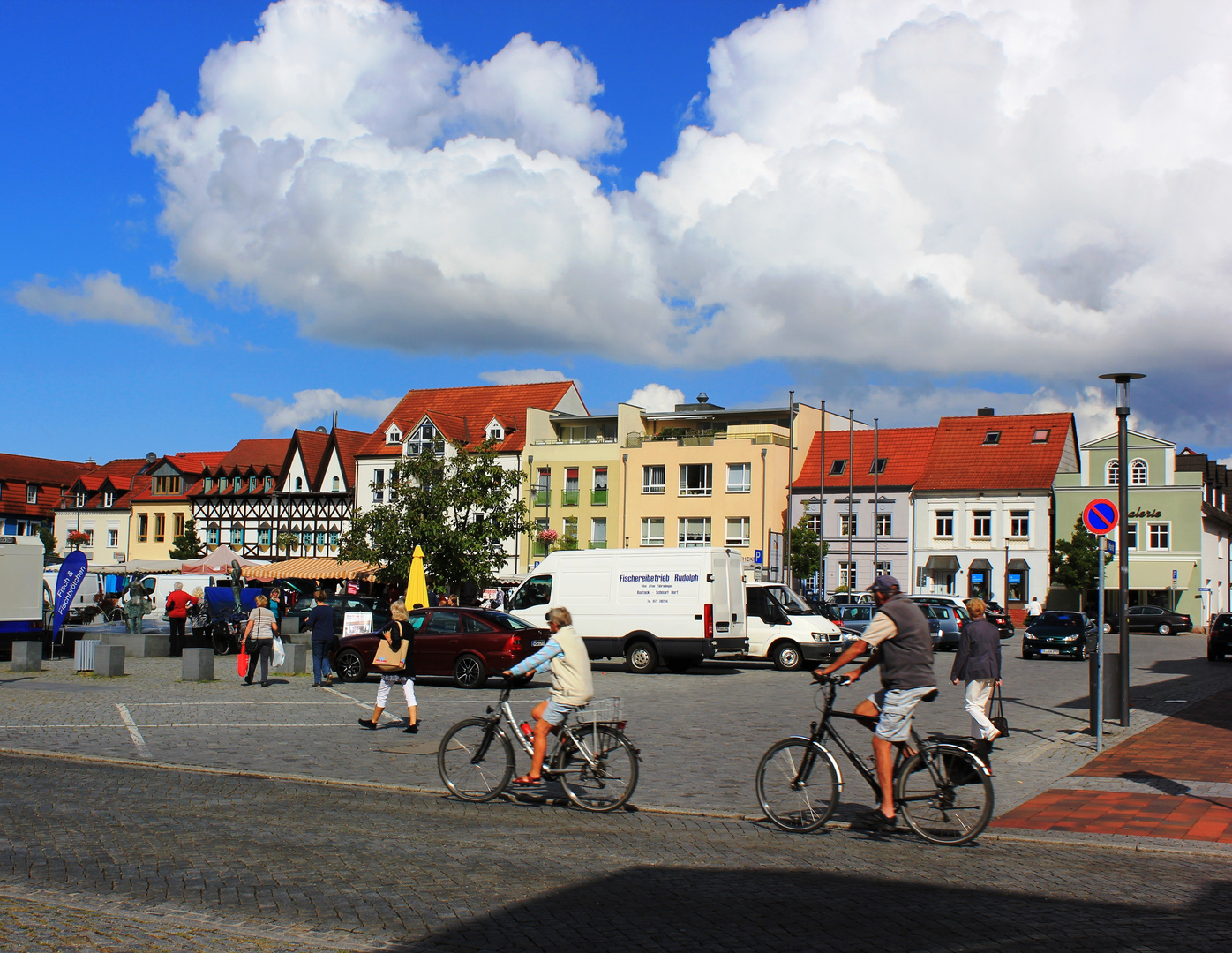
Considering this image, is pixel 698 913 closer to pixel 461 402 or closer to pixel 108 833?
pixel 108 833

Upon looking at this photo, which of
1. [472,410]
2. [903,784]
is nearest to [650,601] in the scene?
[903,784]

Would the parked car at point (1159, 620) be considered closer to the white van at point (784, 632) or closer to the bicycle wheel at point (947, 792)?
the white van at point (784, 632)

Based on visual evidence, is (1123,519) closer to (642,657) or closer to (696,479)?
(642,657)

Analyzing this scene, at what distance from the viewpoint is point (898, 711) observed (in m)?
8.96

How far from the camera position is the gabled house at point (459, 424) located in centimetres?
7344

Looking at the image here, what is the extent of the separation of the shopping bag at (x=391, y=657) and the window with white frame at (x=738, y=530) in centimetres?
5179

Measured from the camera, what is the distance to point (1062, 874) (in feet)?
26.2

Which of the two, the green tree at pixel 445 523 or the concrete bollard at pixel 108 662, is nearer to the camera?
the concrete bollard at pixel 108 662

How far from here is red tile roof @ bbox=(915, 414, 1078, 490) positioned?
66312 millimetres

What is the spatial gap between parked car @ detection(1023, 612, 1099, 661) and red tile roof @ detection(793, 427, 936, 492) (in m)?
31.1

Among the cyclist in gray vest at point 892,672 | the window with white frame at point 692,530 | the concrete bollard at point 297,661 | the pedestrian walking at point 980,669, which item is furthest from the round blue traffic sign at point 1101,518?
the window with white frame at point 692,530

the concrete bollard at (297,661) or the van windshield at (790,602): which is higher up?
the van windshield at (790,602)

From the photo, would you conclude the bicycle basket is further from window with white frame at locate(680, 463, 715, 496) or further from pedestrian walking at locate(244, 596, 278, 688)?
window with white frame at locate(680, 463, 715, 496)

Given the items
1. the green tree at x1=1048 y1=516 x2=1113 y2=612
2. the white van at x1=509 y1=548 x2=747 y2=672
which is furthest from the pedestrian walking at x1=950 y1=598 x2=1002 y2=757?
the green tree at x1=1048 y1=516 x2=1113 y2=612
